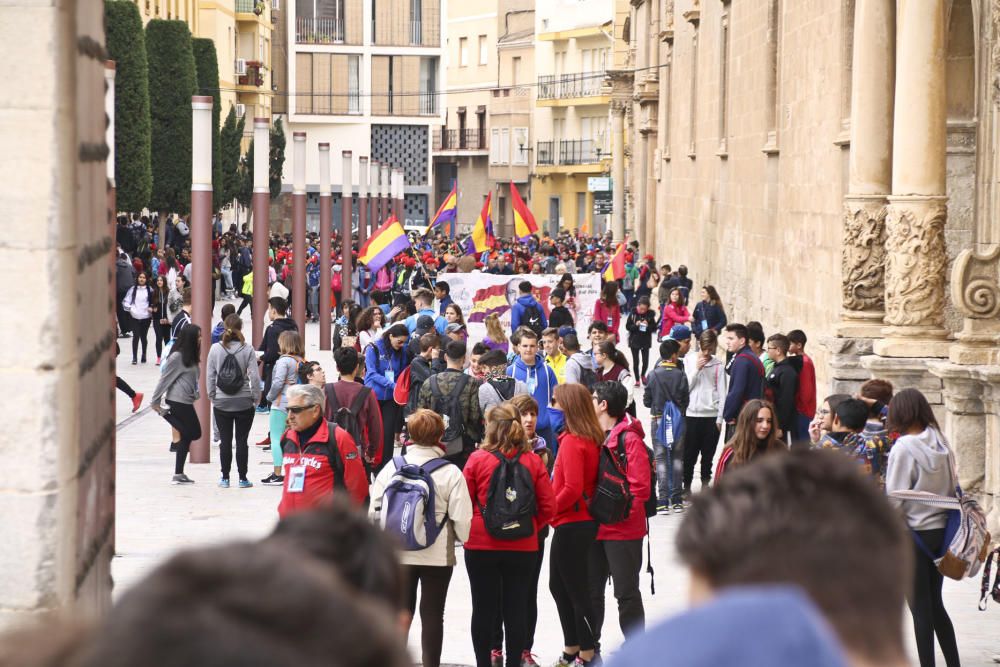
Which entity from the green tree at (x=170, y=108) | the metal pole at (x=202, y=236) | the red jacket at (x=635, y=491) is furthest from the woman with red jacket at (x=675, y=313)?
the green tree at (x=170, y=108)

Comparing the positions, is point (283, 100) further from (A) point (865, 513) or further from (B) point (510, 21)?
(A) point (865, 513)

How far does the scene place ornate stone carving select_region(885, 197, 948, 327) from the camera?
1336 centimetres

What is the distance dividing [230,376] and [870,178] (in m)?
5.76

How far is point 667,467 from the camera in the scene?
44.5ft

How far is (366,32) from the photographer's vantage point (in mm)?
81000

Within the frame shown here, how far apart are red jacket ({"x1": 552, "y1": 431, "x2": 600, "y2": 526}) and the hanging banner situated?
42.9ft

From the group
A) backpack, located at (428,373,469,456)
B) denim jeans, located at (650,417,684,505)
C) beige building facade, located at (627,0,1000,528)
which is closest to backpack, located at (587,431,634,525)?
backpack, located at (428,373,469,456)

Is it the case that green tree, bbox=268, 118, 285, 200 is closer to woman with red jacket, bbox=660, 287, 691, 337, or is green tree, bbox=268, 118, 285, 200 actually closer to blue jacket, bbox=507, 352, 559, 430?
woman with red jacket, bbox=660, 287, 691, 337

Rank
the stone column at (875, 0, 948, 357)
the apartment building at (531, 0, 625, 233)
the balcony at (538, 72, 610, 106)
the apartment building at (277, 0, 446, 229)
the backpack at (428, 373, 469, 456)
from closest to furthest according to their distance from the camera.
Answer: the backpack at (428, 373, 469, 456) → the stone column at (875, 0, 948, 357) → the apartment building at (531, 0, 625, 233) → the balcony at (538, 72, 610, 106) → the apartment building at (277, 0, 446, 229)

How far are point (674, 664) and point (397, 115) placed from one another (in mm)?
81975

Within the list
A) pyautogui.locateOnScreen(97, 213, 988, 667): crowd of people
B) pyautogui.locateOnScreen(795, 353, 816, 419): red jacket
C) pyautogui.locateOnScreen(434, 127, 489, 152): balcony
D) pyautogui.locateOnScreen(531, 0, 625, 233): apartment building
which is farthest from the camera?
pyautogui.locateOnScreen(434, 127, 489, 152): balcony

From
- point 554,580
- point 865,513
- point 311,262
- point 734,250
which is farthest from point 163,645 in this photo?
point 311,262

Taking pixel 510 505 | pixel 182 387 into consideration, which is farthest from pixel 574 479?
pixel 182 387

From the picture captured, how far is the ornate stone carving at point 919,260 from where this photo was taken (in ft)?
43.8
